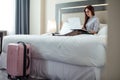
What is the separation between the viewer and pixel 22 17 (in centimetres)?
494

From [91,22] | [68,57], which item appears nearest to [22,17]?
[91,22]

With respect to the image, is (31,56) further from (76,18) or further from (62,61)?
(76,18)

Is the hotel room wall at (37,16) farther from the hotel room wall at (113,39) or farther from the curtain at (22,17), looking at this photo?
the hotel room wall at (113,39)

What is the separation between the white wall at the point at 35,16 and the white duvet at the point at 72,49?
6.89 feet

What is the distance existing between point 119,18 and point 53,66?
1997mm

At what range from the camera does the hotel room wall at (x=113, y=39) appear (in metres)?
0.59

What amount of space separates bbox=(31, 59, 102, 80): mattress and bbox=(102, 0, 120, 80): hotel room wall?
4.81ft

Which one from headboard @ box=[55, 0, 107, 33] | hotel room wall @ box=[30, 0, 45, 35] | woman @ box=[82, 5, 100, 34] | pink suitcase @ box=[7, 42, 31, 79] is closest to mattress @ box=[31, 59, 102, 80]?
pink suitcase @ box=[7, 42, 31, 79]

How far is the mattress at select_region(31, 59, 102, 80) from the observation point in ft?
6.83

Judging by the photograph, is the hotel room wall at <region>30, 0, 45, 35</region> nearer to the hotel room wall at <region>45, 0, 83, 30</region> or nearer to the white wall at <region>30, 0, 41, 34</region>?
the white wall at <region>30, 0, 41, 34</region>

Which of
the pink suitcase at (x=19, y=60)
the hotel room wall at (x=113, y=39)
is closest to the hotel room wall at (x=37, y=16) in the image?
the pink suitcase at (x=19, y=60)

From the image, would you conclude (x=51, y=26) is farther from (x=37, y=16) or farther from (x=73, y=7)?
(x=73, y=7)

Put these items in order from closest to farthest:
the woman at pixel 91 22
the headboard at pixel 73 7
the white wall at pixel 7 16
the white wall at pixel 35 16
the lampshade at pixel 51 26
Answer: the woman at pixel 91 22 < the headboard at pixel 73 7 < the lampshade at pixel 51 26 < the white wall at pixel 7 16 < the white wall at pixel 35 16

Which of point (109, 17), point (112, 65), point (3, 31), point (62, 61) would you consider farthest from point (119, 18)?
point (3, 31)
